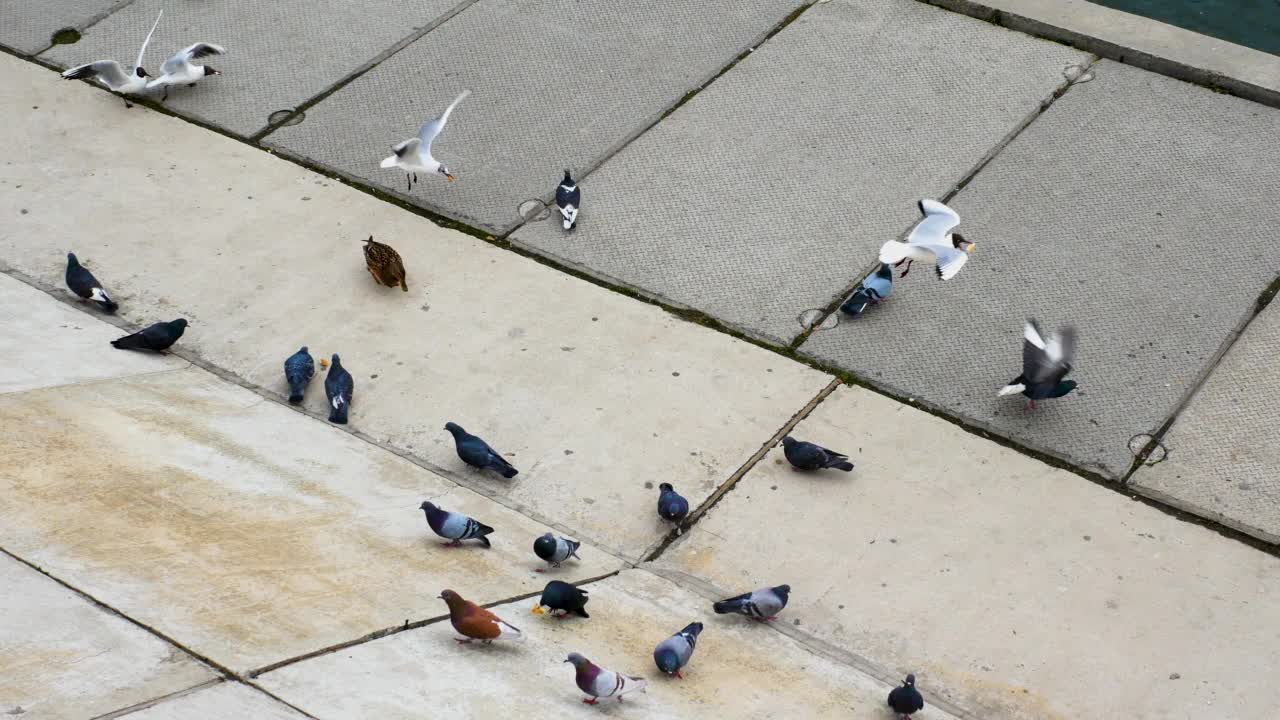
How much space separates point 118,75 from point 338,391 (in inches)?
139

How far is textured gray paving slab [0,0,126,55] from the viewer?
10164 millimetres

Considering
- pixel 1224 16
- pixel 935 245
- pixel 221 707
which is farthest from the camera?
pixel 1224 16

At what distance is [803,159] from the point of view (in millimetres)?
9047

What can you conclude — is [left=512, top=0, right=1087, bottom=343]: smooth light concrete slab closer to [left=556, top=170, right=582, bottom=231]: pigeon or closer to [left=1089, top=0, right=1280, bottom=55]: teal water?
[left=556, top=170, right=582, bottom=231]: pigeon

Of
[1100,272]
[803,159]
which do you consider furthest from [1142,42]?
[803,159]

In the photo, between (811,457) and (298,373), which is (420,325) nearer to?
(298,373)

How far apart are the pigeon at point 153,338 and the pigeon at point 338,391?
0.91m

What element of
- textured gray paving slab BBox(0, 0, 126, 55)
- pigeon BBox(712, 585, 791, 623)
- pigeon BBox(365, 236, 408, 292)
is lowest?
pigeon BBox(712, 585, 791, 623)

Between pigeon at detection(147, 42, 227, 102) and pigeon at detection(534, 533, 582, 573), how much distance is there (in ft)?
15.8

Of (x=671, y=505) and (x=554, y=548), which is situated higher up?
(x=554, y=548)

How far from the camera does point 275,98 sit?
31.4 ft

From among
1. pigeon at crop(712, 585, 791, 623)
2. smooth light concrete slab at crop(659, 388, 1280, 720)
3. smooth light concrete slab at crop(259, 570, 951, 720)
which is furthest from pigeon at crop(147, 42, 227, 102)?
pigeon at crop(712, 585, 791, 623)

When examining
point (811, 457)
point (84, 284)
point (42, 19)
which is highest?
point (42, 19)

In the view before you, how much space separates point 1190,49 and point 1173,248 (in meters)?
2.34
